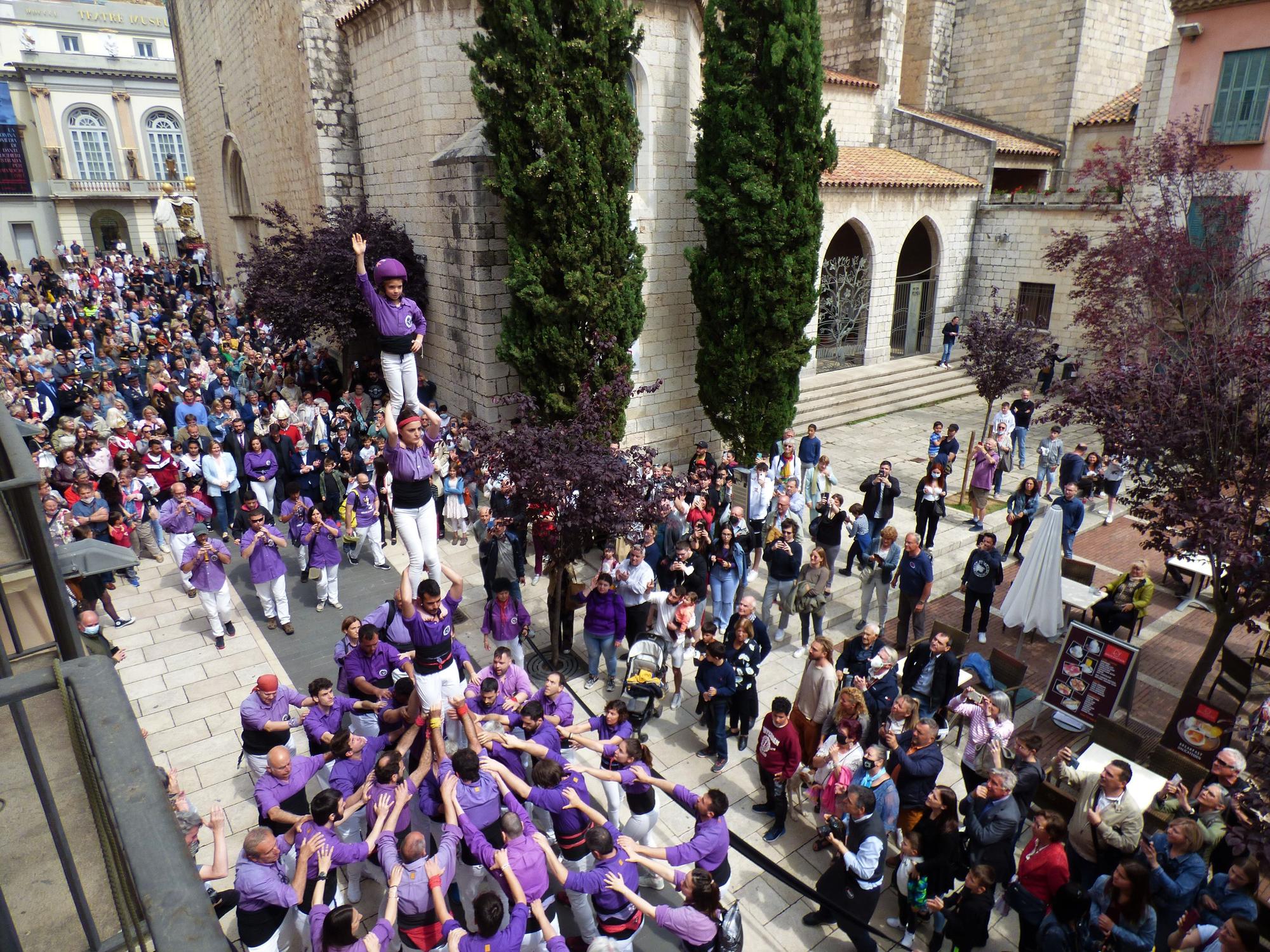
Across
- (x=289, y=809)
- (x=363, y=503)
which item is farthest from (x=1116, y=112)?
(x=289, y=809)

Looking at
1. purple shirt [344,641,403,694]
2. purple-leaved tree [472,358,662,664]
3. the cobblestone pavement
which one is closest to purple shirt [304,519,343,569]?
the cobblestone pavement

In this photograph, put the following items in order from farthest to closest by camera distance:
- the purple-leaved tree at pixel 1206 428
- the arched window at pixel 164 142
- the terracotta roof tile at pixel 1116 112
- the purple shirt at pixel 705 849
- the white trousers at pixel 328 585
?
the arched window at pixel 164 142, the terracotta roof tile at pixel 1116 112, the white trousers at pixel 328 585, the purple-leaved tree at pixel 1206 428, the purple shirt at pixel 705 849

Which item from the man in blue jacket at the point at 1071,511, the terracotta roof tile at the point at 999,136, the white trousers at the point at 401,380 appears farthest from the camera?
the terracotta roof tile at the point at 999,136

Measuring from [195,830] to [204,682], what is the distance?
4771 mm

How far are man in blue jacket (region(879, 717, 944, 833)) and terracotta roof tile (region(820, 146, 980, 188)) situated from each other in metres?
16.9

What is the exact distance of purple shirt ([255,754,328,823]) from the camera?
5879mm

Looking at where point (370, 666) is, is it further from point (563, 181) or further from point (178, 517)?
point (563, 181)

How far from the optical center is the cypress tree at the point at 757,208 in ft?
45.5

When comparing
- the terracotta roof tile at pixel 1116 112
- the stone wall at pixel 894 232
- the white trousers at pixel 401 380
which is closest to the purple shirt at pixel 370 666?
the white trousers at pixel 401 380

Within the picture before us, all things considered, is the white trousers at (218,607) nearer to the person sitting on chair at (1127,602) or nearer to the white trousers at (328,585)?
the white trousers at (328,585)

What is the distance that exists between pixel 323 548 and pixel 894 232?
18.7 metres

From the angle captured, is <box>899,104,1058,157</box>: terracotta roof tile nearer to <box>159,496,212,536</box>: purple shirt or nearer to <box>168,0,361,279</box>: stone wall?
<box>168,0,361,279</box>: stone wall

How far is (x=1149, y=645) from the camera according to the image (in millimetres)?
10688

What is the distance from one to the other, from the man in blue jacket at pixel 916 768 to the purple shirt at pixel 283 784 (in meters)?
4.73
